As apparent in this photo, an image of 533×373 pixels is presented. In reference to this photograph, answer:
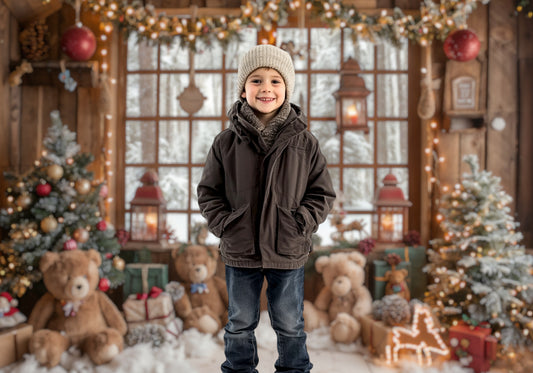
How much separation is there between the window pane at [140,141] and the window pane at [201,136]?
1.06 ft

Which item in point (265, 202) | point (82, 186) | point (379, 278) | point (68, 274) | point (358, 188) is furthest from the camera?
point (358, 188)

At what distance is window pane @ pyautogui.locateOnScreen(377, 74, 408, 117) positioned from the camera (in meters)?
3.84

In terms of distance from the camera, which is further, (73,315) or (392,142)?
(392,142)

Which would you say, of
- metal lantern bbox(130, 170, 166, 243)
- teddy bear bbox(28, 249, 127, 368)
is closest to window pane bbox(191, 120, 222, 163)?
metal lantern bbox(130, 170, 166, 243)

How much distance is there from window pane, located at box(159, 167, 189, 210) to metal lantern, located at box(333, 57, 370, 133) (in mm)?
1268

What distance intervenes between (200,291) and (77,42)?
1831 millimetres

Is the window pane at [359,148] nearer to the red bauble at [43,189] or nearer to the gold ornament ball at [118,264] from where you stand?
the gold ornament ball at [118,264]

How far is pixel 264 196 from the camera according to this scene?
5.41 ft

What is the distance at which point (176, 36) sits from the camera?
12.1 feet

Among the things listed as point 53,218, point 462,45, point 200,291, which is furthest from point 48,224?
point 462,45

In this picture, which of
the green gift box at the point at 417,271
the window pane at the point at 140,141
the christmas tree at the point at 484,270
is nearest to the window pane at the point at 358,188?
the green gift box at the point at 417,271

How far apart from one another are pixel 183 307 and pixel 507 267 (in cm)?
201

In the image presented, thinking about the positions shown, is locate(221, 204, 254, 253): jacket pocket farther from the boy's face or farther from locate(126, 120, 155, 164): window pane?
locate(126, 120, 155, 164): window pane

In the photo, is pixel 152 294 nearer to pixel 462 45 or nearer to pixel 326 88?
pixel 326 88
